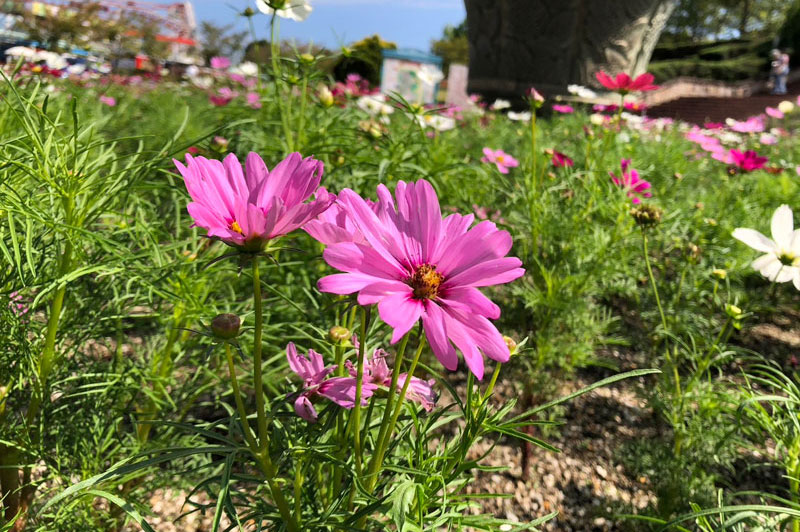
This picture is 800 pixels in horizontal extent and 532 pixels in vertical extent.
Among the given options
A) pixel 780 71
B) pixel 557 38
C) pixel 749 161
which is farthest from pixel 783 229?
pixel 780 71

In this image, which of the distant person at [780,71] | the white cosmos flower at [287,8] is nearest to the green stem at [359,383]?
the white cosmos flower at [287,8]

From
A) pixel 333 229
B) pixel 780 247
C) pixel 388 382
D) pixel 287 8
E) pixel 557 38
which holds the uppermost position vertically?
pixel 557 38

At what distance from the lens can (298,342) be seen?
1.24 m

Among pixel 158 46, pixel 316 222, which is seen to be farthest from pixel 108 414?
pixel 158 46

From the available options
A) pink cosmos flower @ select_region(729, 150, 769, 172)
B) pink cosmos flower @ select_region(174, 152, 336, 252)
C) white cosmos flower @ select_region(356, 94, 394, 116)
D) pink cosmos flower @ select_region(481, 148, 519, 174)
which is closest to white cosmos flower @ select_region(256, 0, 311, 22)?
white cosmos flower @ select_region(356, 94, 394, 116)

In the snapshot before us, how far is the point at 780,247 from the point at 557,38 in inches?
230

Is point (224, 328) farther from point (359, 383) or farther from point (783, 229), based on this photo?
point (783, 229)

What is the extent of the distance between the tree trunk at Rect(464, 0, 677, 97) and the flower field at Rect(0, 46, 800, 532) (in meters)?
4.35

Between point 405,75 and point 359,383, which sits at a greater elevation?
point 405,75

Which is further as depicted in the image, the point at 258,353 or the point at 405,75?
the point at 405,75

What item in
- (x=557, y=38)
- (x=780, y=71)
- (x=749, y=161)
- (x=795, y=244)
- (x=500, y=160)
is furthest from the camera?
(x=780, y=71)

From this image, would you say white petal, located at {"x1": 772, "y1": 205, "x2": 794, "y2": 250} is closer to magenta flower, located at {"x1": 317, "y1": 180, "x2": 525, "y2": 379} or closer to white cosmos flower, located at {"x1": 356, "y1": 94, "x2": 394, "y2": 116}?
magenta flower, located at {"x1": 317, "y1": 180, "x2": 525, "y2": 379}

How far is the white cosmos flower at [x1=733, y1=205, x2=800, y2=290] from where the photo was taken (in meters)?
0.97

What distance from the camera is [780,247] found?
98 cm
